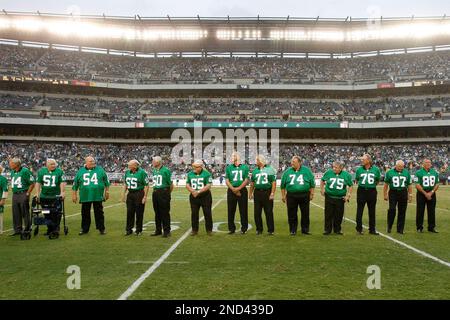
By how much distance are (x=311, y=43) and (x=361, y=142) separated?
13.9 metres

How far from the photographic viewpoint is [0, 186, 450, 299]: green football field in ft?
18.3

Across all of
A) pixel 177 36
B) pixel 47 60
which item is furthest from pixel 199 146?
pixel 47 60

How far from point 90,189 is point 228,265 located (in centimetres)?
489

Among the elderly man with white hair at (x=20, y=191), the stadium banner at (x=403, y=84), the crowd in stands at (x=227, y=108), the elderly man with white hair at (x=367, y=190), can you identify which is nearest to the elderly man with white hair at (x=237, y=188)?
the elderly man with white hair at (x=367, y=190)

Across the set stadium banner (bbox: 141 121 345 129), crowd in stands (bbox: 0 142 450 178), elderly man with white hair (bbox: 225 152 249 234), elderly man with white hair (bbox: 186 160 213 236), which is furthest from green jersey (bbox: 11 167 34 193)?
stadium banner (bbox: 141 121 345 129)

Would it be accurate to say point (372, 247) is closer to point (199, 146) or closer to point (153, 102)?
point (199, 146)

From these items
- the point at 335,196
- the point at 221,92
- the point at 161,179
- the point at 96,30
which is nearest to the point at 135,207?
the point at 161,179

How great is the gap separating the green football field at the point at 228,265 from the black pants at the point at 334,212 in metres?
0.35

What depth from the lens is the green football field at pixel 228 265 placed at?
5582mm

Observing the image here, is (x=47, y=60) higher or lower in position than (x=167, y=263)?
higher

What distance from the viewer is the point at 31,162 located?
44.8 meters

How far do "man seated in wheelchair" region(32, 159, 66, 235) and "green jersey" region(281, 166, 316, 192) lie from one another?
17.9 ft

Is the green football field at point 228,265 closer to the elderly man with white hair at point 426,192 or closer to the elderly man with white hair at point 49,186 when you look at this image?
the elderly man with white hair at point 426,192

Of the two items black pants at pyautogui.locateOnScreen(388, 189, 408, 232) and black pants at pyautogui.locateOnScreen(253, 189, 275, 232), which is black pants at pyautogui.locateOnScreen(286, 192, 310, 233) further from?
black pants at pyautogui.locateOnScreen(388, 189, 408, 232)
